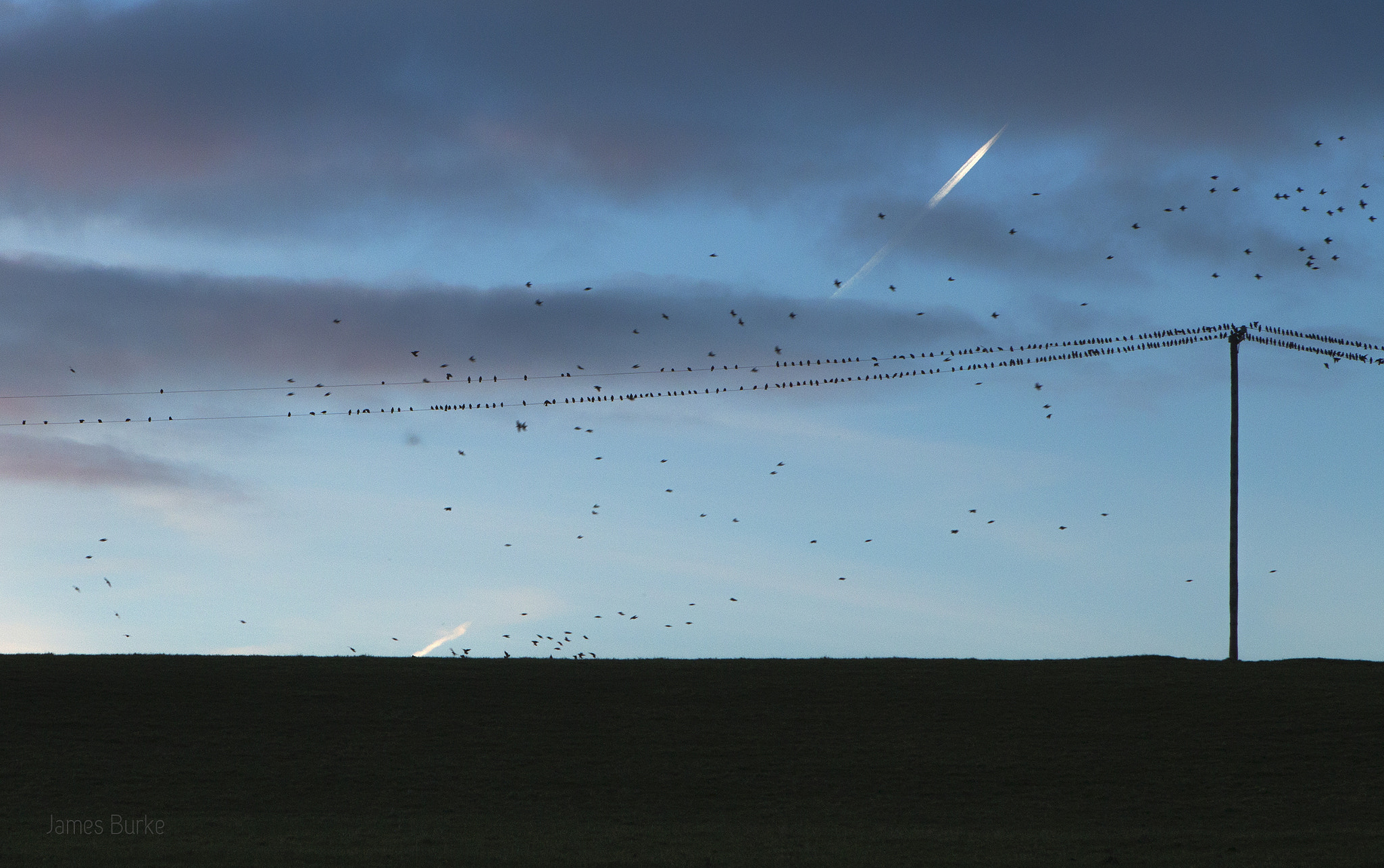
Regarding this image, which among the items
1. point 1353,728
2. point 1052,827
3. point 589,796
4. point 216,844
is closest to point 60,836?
point 216,844


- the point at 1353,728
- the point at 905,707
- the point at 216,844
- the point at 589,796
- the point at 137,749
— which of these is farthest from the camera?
the point at 905,707

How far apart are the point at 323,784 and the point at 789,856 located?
15115 mm

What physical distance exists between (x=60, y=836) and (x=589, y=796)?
1305 cm

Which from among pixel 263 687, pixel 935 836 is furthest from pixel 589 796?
pixel 263 687

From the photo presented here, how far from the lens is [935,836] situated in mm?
30828

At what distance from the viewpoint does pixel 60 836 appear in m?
30.4

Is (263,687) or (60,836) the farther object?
(263,687)

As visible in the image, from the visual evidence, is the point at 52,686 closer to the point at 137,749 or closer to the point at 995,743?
the point at 137,749

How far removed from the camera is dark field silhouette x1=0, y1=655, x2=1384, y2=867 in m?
29.7

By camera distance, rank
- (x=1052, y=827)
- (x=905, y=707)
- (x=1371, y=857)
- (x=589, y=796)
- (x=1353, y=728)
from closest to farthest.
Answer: (x=1371, y=857) < (x=1052, y=827) < (x=589, y=796) < (x=1353, y=728) < (x=905, y=707)

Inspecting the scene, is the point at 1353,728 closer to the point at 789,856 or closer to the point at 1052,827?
the point at 1052,827

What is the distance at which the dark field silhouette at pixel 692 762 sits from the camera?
29.7 metres

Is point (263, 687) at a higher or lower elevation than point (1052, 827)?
higher

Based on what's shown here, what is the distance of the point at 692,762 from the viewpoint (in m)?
39.7
